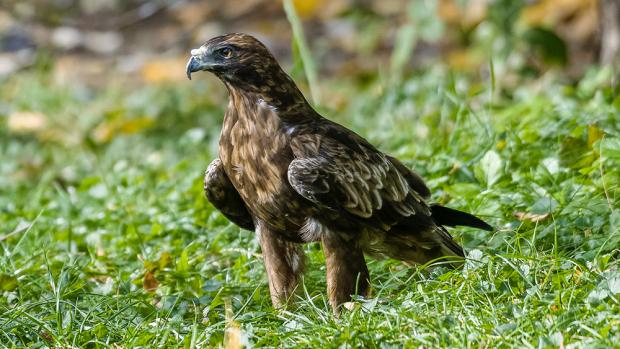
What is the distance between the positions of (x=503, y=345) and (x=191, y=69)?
1.72m

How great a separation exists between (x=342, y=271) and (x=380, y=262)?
0.68 metres

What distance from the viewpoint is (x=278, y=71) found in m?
4.32

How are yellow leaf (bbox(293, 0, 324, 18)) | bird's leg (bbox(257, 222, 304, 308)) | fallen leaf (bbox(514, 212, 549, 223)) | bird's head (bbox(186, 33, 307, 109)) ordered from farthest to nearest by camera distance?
yellow leaf (bbox(293, 0, 324, 18))
fallen leaf (bbox(514, 212, 549, 223))
bird's leg (bbox(257, 222, 304, 308))
bird's head (bbox(186, 33, 307, 109))

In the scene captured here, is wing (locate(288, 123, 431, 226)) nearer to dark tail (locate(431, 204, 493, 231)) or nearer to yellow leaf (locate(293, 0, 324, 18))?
dark tail (locate(431, 204, 493, 231))

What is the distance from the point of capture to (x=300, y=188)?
3920 mm

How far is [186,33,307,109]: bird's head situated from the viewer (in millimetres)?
4168

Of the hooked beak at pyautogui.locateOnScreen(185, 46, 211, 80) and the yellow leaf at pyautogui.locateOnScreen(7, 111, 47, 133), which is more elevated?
the hooked beak at pyautogui.locateOnScreen(185, 46, 211, 80)

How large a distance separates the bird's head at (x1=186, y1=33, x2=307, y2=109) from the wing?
0.23m

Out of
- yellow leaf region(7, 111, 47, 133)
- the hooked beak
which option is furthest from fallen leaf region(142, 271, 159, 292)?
yellow leaf region(7, 111, 47, 133)

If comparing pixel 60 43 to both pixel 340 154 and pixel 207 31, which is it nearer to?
pixel 207 31

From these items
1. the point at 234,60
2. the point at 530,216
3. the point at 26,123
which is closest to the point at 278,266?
the point at 234,60

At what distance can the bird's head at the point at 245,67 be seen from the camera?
13.7 feet

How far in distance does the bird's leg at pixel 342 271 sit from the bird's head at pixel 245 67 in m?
0.61

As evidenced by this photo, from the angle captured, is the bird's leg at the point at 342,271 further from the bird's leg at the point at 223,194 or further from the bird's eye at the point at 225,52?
the bird's eye at the point at 225,52
